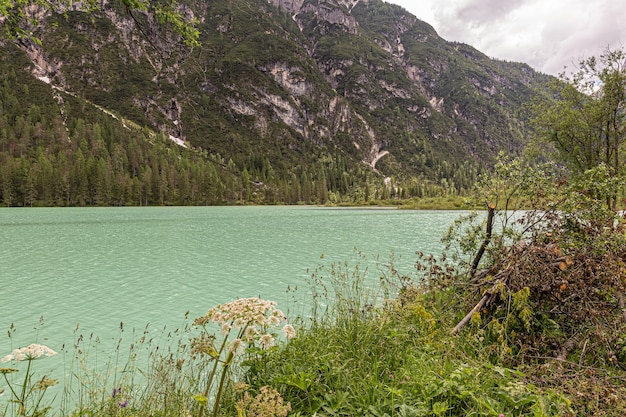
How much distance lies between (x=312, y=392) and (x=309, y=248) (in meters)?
21.8

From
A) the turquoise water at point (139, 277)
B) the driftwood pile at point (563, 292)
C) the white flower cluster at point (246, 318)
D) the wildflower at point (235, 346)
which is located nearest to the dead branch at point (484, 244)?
the driftwood pile at point (563, 292)

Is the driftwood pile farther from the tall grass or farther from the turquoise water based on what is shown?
the turquoise water

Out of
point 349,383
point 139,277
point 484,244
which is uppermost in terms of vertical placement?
point 484,244

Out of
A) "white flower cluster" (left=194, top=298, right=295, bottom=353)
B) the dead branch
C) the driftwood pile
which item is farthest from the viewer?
the dead branch

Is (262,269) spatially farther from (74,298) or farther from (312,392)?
(312,392)

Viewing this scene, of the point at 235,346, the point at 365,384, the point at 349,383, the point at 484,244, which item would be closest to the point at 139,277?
the point at 349,383

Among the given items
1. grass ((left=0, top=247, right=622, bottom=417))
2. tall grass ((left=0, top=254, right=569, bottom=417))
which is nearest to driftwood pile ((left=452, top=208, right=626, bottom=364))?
grass ((left=0, top=247, right=622, bottom=417))

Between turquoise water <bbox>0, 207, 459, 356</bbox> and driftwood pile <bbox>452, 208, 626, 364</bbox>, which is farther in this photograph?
turquoise water <bbox>0, 207, 459, 356</bbox>

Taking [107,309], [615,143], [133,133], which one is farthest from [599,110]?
[133,133]

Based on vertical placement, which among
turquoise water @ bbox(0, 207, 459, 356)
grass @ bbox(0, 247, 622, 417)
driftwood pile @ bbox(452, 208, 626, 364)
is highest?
driftwood pile @ bbox(452, 208, 626, 364)

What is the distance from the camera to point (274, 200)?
186 metres

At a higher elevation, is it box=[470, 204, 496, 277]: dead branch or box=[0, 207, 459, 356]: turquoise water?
box=[470, 204, 496, 277]: dead branch

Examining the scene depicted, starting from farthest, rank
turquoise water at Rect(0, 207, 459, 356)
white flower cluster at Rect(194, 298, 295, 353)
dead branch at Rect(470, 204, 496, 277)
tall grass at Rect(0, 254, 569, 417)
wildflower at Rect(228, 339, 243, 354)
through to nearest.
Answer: turquoise water at Rect(0, 207, 459, 356) < dead branch at Rect(470, 204, 496, 277) < tall grass at Rect(0, 254, 569, 417) < white flower cluster at Rect(194, 298, 295, 353) < wildflower at Rect(228, 339, 243, 354)

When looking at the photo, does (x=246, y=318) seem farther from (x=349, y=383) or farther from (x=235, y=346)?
(x=349, y=383)
